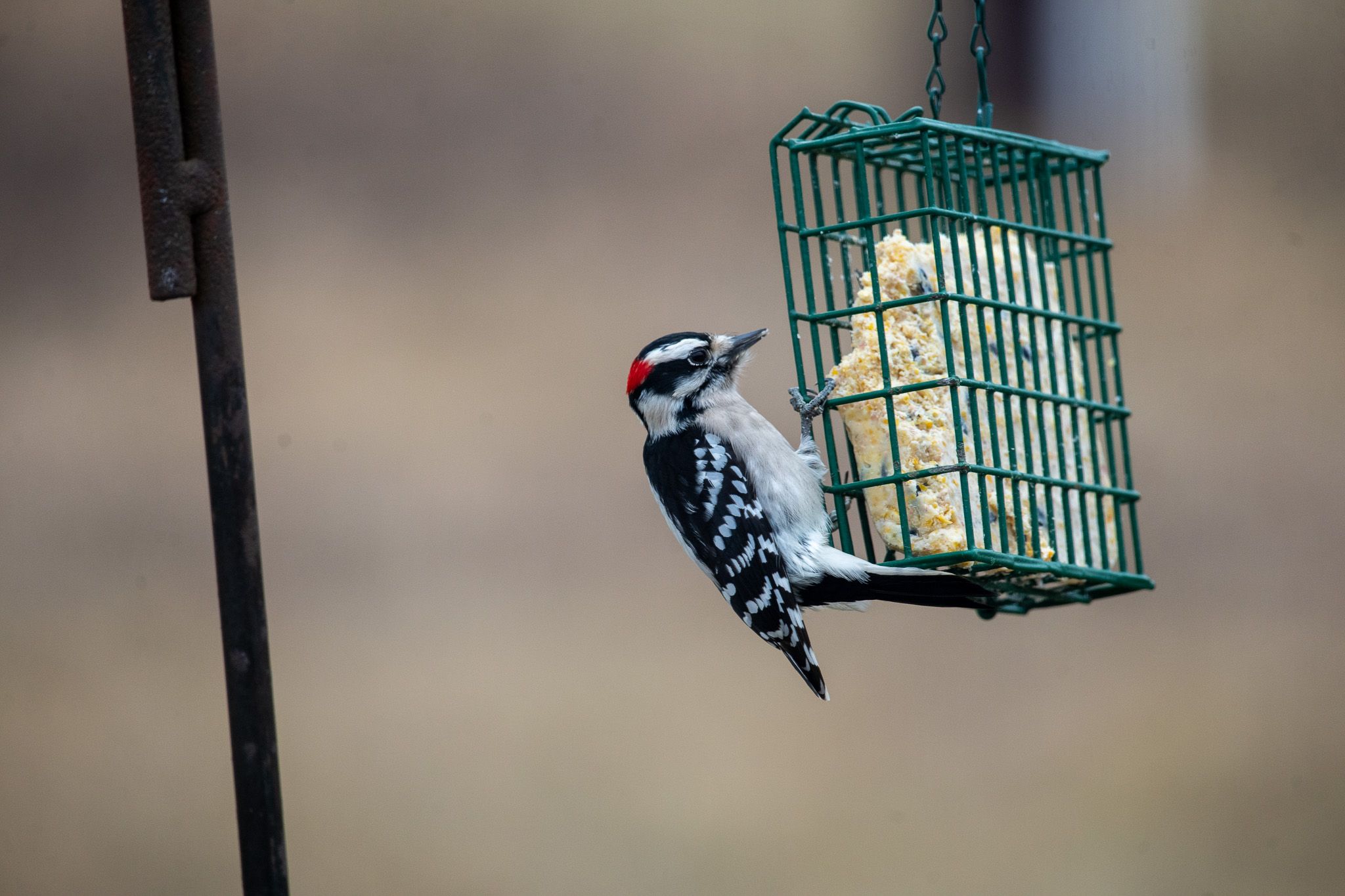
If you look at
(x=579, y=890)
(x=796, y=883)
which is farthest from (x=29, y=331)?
(x=796, y=883)

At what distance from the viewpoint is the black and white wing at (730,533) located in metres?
3.85

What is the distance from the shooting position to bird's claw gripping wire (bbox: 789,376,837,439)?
3662 millimetres

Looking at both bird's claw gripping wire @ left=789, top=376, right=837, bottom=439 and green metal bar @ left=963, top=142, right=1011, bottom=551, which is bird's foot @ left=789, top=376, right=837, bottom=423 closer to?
bird's claw gripping wire @ left=789, top=376, right=837, bottom=439

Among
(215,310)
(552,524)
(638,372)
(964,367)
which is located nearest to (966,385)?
(964,367)

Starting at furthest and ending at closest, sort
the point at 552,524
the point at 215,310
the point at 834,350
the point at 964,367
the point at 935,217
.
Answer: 1. the point at 552,524
2. the point at 834,350
3. the point at 964,367
4. the point at 935,217
5. the point at 215,310

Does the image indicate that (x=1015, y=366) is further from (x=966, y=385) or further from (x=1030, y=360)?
(x=966, y=385)

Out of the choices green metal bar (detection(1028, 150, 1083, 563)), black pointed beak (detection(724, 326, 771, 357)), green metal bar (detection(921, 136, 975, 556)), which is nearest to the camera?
green metal bar (detection(921, 136, 975, 556))

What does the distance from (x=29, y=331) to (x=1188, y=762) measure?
19.1ft

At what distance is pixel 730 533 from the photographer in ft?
13.1

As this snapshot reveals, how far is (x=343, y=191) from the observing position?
716 centimetres

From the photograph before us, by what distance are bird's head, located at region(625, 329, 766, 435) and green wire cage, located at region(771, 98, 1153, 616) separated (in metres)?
0.27

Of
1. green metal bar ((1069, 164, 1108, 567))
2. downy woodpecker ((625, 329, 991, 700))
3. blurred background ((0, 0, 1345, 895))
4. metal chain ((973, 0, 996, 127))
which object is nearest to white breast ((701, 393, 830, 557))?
downy woodpecker ((625, 329, 991, 700))

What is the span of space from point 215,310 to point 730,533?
6.25 feet

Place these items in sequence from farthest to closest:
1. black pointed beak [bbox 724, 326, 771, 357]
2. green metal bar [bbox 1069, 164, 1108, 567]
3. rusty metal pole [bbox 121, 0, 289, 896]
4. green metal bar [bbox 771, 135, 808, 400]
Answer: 1. black pointed beak [bbox 724, 326, 771, 357]
2. green metal bar [bbox 1069, 164, 1108, 567]
3. green metal bar [bbox 771, 135, 808, 400]
4. rusty metal pole [bbox 121, 0, 289, 896]
